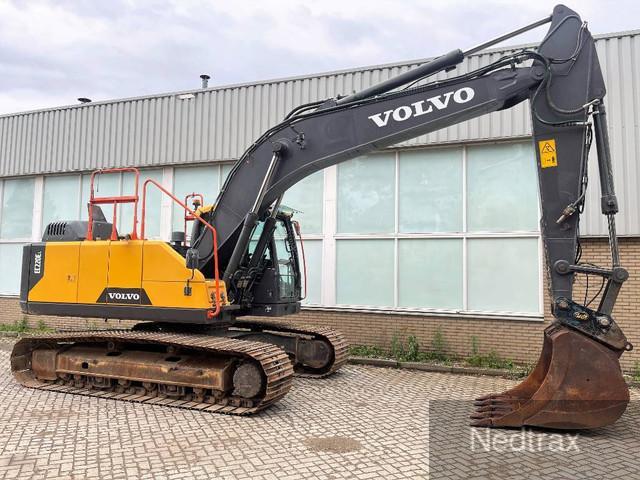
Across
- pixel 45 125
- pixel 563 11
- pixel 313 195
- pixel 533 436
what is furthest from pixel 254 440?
pixel 45 125

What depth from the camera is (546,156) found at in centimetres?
612

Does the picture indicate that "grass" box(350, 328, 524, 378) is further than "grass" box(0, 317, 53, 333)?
No

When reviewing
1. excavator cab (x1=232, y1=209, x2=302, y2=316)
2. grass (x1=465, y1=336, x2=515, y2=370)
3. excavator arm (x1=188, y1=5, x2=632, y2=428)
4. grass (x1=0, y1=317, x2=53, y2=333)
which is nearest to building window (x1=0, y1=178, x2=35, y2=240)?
grass (x1=0, y1=317, x2=53, y2=333)

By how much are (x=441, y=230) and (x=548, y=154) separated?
14.8ft

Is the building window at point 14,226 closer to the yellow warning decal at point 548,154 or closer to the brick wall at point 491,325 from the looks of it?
the brick wall at point 491,325

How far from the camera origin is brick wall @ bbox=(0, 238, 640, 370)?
9133 mm

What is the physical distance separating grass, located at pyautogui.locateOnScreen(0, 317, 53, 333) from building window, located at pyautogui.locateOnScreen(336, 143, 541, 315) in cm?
792

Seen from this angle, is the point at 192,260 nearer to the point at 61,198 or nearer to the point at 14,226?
the point at 61,198

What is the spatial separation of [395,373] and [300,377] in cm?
180

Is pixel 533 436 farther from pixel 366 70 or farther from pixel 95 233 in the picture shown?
pixel 366 70

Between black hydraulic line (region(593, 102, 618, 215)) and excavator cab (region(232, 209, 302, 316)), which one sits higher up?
black hydraulic line (region(593, 102, 618, 215))

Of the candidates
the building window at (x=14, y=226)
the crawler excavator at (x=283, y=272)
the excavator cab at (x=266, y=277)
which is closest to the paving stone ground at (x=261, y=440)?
the crawler excavator at (x=283, y=272)

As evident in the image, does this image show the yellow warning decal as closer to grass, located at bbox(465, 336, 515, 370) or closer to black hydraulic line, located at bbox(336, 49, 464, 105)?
black hydraulic line, located at bbox(336, 49, 464, 105)

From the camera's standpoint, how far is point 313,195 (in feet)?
38.7
